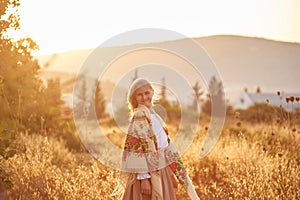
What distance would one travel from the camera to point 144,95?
173 inches

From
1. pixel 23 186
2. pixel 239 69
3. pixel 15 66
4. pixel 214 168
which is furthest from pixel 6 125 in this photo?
pixel 239 69

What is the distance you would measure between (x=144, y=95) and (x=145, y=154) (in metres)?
0.57

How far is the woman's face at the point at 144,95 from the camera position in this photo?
4.39 m

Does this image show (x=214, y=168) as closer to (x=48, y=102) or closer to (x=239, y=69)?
(x=48, y=102)

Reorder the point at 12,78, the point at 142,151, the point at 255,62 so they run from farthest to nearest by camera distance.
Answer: the point at 255,62
the point at 12,78
the point at 142,151

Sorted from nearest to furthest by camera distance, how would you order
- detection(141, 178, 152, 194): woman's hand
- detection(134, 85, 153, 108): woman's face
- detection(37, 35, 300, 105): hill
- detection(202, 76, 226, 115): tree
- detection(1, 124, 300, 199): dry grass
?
detection(141, 178, 152, 194): woman's hand, detection(134, 85, 153, 108): woman's face, detection(1, 124, 300, 199): dry grass, detection(202, 76, 226, 115): tree, detection(37, 35, 300, 105): hill

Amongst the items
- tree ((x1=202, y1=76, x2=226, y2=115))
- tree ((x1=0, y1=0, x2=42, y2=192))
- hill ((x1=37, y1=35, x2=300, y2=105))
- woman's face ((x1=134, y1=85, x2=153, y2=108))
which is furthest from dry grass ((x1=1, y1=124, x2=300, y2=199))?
hill ((x1=37, y1=35, x2=300, y2=105))

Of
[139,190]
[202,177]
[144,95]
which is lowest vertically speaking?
A: [202,177]

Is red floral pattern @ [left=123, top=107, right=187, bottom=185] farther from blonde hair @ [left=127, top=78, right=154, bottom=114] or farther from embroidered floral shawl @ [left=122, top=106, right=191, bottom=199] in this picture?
blonde hair @ [left=127, top=78, right=154, bottom=114]

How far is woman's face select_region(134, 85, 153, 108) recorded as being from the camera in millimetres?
4387

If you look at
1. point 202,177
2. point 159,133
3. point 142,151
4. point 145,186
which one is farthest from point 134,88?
point 202,177

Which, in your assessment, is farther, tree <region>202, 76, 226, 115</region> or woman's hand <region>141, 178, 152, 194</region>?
tree <region>202, 76, 226, 115</region>

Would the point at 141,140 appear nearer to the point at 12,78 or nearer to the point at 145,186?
the point at 145,186

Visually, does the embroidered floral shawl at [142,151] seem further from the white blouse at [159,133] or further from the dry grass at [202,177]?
the dry grass at [202,177]
